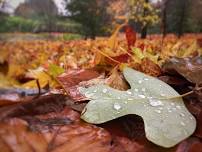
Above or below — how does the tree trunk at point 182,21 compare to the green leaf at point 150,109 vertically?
below

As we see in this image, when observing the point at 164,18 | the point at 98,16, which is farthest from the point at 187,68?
the point at 98,16

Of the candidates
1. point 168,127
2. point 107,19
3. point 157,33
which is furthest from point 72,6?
point 168,127

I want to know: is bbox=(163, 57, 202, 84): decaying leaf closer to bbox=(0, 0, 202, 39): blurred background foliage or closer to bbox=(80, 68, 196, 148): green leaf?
bbox=(80, 68, 196, 148): green leaf

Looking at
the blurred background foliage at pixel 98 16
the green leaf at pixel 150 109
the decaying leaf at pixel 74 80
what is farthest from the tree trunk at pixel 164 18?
the green leaf at pixel 150 109

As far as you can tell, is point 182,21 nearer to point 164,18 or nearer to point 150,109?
point 164,18

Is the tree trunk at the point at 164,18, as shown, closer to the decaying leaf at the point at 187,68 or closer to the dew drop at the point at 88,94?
the decaying leaf at the point at 187,68
